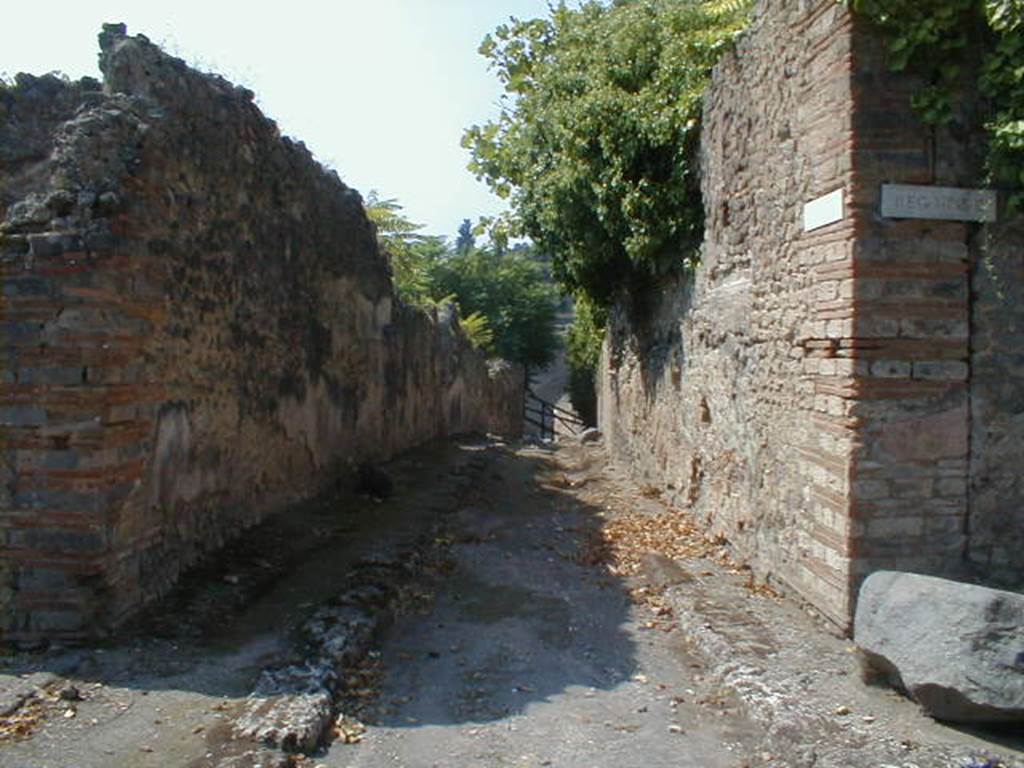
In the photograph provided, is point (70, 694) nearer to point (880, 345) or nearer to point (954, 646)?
point (954, 646)

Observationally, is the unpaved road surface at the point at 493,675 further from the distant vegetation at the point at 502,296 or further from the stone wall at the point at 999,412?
the distant vegetation at the point at 502,296

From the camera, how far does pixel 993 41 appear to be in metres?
4.45

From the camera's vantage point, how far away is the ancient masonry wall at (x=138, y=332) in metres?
4.39

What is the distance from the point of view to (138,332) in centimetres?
467

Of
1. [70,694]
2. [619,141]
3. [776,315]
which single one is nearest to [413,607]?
[70,694]

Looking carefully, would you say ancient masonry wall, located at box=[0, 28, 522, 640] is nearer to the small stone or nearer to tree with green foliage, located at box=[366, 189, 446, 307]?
the small stone

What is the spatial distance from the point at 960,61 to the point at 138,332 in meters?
4.31

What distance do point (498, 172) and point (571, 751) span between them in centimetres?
1137

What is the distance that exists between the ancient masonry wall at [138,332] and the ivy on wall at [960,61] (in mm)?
3792

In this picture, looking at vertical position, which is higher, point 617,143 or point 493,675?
point 617,143

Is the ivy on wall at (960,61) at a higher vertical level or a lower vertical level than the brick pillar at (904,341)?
higher

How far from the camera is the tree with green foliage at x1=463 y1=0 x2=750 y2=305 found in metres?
7.93

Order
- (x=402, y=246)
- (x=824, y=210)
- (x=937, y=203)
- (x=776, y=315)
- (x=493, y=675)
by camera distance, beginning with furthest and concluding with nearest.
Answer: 1. (x=402, y=246)
2. (x=776, y=315)
3. (x=824, y=210)
4. (x=493, y=675)
5. (x=937, y=203)

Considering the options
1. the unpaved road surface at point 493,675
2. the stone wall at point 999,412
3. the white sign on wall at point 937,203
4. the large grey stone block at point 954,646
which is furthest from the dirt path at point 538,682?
the white sign on wall at point 937,203
